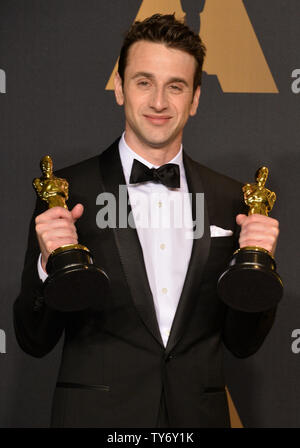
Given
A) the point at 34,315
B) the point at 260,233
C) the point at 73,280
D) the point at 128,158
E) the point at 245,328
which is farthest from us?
the point at 128,158

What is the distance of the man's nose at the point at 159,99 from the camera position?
222 cm

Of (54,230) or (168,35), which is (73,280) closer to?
(54,230)

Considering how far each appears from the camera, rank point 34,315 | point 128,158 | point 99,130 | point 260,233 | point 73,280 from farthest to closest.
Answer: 1. point 99,130
2. point 128,158
3. point 34,315
4. point 260,233
5. point 73,280

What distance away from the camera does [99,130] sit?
293cm

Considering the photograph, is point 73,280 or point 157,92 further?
point 157,92

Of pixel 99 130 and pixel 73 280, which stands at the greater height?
pixel 99 130

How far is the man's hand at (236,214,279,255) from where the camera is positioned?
1989 millimetres

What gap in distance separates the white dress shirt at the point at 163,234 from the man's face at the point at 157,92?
0.11 meters

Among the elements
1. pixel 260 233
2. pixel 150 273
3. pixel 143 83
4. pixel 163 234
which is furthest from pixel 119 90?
pixel 260 233

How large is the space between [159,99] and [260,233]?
535 mm

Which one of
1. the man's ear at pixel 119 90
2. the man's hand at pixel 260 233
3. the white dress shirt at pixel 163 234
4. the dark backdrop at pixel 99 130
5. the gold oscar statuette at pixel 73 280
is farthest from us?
the dark backdrop at pixel 99 130

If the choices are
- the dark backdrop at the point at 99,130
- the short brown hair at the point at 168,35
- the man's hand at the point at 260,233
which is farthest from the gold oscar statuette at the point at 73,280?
the dark backdrop at the point at 99,130

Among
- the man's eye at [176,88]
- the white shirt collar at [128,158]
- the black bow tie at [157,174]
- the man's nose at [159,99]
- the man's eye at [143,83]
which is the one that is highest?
the man's eye at [143,83]

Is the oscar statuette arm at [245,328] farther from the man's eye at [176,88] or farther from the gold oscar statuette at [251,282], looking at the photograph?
the man's eye at [176,88]
